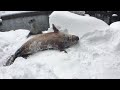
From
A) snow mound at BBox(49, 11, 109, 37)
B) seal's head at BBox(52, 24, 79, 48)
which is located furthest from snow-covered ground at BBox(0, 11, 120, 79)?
seal's head at BBox(52, 24, 79, 48)

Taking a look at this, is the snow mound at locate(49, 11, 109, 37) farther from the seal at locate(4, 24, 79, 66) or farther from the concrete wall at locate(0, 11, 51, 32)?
the concrete wall at locate(0, 11, 51, 32)

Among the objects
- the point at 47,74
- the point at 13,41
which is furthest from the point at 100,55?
the point at 13,41

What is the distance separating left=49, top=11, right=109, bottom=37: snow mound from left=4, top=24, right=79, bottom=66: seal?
425mm

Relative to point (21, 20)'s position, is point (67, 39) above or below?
above

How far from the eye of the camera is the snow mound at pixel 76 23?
20.7 ft

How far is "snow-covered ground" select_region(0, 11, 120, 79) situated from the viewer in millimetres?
4535

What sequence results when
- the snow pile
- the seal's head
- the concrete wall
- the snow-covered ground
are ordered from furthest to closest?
the concrete wall, the snow pile, the seal's head, the snow-covered ground

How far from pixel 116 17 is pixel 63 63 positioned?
6167 mm

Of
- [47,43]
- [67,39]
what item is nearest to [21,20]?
[67,39]

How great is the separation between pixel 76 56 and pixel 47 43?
822 millimetres

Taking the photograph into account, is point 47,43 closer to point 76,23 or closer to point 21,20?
point 76,23

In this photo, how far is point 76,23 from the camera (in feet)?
21.0

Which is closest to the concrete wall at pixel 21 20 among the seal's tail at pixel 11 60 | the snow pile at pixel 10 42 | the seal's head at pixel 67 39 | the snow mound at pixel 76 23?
the snow pile at pixel 10 42
